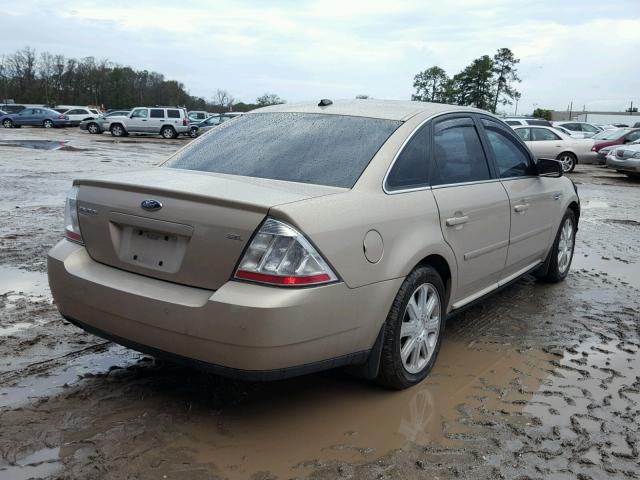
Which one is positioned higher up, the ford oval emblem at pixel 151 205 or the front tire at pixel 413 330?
the ford oval emblem at pixel 151 205

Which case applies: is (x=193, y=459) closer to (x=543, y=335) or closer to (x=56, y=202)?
(x=543, y=335)

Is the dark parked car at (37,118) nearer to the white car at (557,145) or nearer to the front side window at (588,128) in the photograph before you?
the front side window at (588,128)

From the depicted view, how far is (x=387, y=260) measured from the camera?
3367mm

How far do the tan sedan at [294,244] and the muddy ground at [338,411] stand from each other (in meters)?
0.35

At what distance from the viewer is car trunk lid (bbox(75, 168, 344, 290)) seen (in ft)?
9.84

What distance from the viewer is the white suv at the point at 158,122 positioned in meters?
36.7

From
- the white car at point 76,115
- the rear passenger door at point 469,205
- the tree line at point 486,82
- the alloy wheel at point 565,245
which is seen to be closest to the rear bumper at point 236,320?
the rear passenger door at point 469,205

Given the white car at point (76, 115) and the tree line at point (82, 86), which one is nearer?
the white car at point (76, 115)

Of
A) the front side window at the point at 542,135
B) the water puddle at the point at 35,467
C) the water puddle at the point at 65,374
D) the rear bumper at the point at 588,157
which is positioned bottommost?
the water puddle at the point at 35,467

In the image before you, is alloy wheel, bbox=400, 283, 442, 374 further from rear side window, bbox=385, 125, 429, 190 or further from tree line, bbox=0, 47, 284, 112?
tree line, bbox=0, 47, 284, 112

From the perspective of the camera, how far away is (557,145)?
21.1 metres

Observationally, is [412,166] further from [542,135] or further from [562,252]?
[542,135]

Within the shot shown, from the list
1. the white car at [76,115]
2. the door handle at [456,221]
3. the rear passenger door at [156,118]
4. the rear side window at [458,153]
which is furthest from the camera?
the white car at [76,115]

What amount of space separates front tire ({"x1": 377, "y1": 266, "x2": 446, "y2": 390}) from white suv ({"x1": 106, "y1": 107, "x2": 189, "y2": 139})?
114 feet
